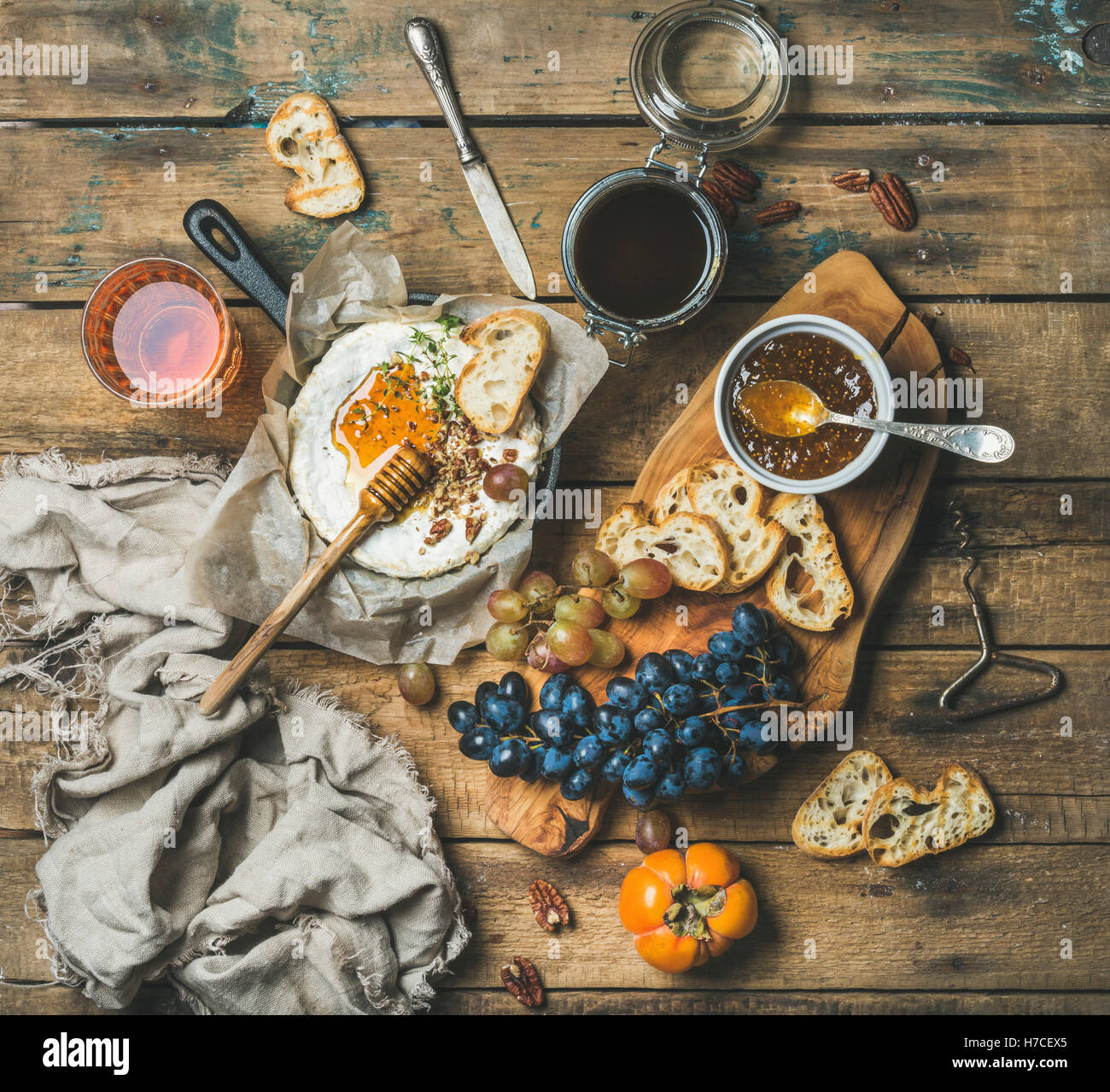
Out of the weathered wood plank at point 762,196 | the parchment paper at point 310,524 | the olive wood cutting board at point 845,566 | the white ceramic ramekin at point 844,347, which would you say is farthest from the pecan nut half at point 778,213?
the parchment paper at point 310,524

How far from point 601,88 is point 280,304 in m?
0.71

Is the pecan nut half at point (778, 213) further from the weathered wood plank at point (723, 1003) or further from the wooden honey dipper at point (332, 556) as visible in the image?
the weathered wood plank at point (723, 1003)

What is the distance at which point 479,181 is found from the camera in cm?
153

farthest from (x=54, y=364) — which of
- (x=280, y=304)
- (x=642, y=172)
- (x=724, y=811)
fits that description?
(x=724, y=811)

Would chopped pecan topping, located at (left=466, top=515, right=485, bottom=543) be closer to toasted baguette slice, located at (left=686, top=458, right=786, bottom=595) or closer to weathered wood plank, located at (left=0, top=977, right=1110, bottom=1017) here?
toasted baguette slice, located at (left=686, top=458, right=786, bottom=595)

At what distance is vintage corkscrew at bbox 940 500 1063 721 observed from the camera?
1.53 m

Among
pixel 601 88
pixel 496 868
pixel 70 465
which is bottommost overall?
pixel 496 868

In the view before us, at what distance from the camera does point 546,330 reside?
1441 mm

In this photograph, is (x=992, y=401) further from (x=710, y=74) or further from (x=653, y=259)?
(x=710, y=74)

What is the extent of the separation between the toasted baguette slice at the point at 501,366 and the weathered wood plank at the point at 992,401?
15cm

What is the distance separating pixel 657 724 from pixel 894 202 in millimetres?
1029

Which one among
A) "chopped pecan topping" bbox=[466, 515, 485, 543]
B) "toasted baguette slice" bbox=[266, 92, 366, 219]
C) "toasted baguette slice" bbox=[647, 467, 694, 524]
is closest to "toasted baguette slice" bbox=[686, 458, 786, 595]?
"toasted baguette slice" bbox=[647, 467, 694, 524]

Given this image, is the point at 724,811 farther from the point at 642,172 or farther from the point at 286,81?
the point at 286,81

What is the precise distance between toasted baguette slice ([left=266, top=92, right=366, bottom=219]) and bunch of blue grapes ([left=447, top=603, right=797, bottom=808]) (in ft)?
3.12
